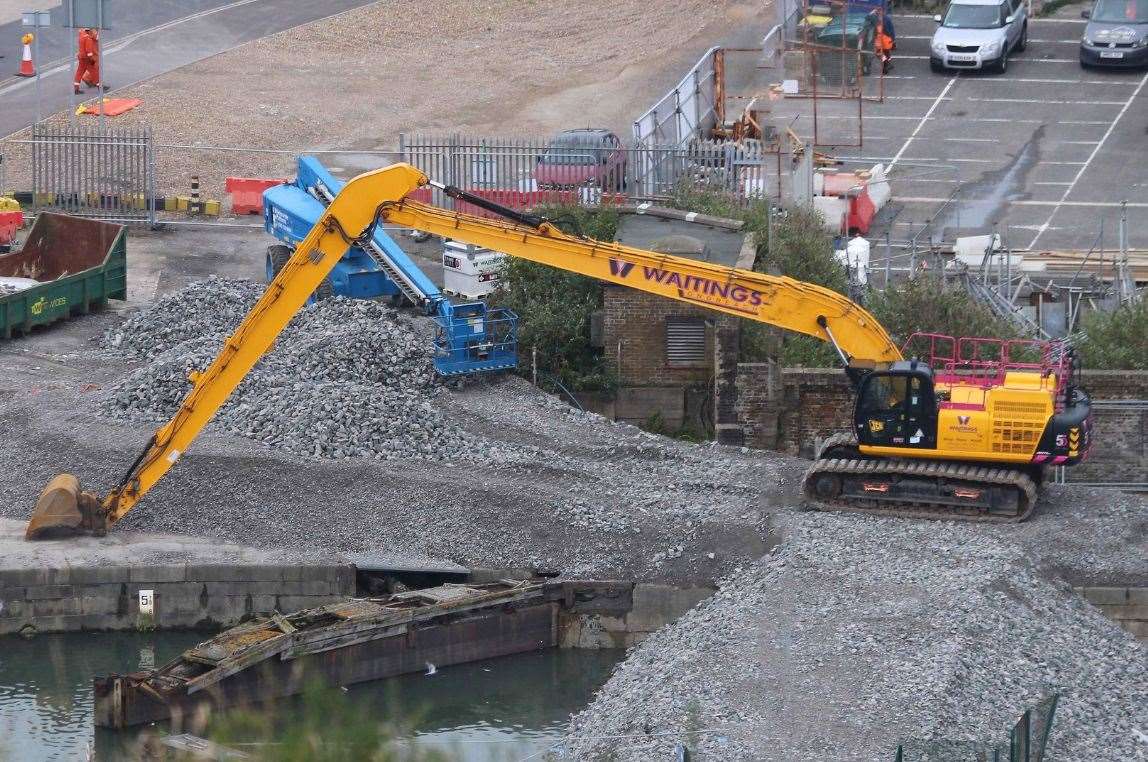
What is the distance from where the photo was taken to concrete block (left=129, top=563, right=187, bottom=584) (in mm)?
26344

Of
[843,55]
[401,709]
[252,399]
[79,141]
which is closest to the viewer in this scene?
[401,709]

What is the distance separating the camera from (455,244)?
122 ft

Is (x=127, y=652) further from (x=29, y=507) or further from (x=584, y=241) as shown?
(x=584, y=241)

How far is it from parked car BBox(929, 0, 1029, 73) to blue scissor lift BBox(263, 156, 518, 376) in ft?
64.8

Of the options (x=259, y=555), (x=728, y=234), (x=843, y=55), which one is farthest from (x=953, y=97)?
(x=259, y=555)

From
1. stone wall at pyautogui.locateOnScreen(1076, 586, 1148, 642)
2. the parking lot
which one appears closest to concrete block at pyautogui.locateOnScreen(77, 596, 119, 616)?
stone wall at pyautogui.locateOnScreen(1076, 586, 1148, 642)

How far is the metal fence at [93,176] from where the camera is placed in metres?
42.6

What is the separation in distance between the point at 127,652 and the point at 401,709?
154 inches

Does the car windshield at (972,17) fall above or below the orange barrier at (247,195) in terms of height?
above

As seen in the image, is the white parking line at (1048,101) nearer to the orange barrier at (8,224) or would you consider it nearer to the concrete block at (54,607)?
the orange barrier at (8,224)

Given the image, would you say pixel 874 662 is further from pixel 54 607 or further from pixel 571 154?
pixel 571 154

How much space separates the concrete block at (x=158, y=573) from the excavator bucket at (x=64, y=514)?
4.31 ft

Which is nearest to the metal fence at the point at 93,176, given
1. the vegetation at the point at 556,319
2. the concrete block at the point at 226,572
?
the vegetation at the point at 556,319

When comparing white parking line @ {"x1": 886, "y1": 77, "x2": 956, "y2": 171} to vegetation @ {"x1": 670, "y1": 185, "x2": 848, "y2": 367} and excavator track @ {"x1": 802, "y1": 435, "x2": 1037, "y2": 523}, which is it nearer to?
vegetation @ {"x1": 670, "y1": 185, "x2": 848, "y2": 367}
